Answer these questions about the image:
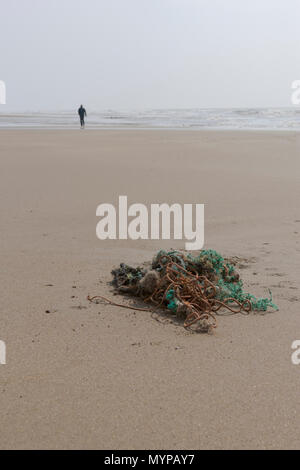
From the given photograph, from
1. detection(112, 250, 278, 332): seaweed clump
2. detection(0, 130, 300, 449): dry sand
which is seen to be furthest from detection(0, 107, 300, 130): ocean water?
detection(112, 250, 278, 332): seaweed clump

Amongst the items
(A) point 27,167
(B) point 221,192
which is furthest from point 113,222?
(A) point 27,167

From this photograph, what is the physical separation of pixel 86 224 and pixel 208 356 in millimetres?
2875

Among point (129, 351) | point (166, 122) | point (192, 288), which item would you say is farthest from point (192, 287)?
point (166, 122)

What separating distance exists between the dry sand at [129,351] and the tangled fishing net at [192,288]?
11 centimetres

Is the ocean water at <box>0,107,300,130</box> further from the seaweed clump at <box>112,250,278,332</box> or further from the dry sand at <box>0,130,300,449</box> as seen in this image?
the seaweed clump at <box>112,250,278,332</box>

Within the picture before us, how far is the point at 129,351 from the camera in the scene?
2.61 m

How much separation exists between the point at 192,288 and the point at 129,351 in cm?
69

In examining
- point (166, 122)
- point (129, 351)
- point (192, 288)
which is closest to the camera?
point (129, 351)

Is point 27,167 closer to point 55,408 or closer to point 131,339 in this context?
point 131,339

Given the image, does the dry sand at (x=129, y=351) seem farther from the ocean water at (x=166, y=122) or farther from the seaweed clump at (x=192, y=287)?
the ocean water at (x=166, y=122)

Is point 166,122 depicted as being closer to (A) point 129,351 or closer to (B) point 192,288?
(B) point 192,288

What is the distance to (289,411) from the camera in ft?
6.97

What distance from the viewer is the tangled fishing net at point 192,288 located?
9.98 feet

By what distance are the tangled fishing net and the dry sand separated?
107 millimetres
